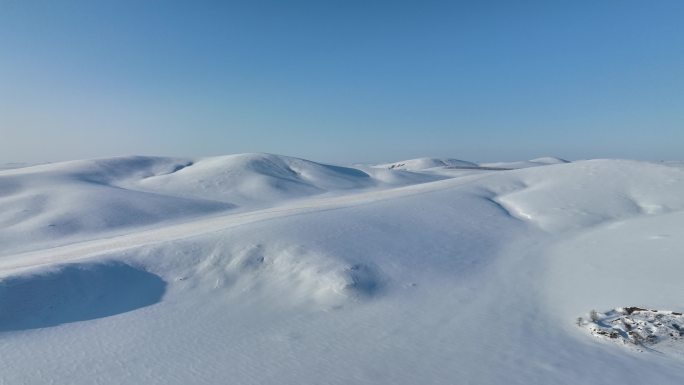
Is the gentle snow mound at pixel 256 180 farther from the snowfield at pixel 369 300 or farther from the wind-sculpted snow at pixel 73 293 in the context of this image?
the wind-sculpted snow at pixel 73 293

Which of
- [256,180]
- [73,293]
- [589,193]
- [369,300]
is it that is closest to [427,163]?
[256,180]

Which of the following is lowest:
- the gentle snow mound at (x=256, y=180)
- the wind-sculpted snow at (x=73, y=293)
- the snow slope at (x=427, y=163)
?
the snow slope at (x=427, y=163)

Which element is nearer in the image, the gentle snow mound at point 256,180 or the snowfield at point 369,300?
the snowfield at point 369,300

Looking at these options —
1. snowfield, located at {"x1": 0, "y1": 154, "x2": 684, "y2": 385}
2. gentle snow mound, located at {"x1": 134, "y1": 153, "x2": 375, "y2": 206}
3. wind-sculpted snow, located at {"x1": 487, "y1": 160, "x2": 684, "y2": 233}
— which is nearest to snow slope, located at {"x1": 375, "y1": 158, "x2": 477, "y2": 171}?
gentle snow mound, located at {"x1": 134, "y1": 153, "x2": 375, "y2": 206}

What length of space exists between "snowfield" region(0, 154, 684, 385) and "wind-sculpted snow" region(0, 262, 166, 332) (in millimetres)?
31

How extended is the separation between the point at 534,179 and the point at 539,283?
14336 mm

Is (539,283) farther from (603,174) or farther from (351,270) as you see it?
(603,174)

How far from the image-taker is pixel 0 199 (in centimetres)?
2095

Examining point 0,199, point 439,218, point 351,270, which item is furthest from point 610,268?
point 0,199

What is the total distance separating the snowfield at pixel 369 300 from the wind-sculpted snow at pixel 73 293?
31 mm

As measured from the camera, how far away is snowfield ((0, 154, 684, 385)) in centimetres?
523

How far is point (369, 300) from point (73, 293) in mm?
5435

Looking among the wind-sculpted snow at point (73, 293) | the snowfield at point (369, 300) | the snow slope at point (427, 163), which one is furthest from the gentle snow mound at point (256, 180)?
the snow slope at point (427, 163)

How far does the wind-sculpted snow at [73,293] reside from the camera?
6.71m
